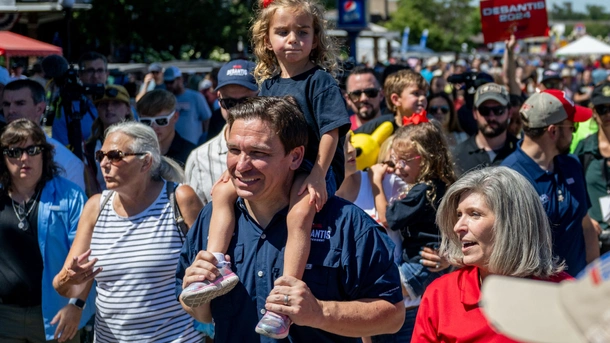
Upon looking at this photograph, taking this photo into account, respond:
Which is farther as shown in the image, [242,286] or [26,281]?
[26,281]

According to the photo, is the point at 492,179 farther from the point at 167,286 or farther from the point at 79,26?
the point at 79,26

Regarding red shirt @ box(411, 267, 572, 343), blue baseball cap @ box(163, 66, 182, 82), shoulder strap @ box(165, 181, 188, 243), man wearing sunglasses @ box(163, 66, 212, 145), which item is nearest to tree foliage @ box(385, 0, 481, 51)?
blue baseball cap @ box(163, 66, 182, 82)

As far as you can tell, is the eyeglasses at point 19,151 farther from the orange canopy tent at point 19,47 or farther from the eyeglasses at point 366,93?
the orange canopy tent at point 19,47

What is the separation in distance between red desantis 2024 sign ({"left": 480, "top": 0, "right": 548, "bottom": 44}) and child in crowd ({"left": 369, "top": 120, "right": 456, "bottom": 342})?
4.64 metres

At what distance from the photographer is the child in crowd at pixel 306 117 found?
2.94m

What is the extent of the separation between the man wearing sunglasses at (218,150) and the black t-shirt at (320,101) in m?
1.37

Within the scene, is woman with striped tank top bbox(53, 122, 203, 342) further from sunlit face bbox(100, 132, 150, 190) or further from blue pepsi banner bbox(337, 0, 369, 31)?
blue pepsi banner bbox(337, 0, 369, 31)

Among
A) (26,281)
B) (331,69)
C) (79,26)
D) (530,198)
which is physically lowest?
(26,281)

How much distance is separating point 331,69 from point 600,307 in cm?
283

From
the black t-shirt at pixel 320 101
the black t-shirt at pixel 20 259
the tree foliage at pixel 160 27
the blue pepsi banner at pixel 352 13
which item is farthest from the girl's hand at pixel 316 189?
the tree foliage at pixel 160 27

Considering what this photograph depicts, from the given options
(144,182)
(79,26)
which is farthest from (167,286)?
(79,26)

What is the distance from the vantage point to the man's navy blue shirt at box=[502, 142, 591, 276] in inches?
191

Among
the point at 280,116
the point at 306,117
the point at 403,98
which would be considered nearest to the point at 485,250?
the point at 280,116

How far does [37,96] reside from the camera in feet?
20.6
